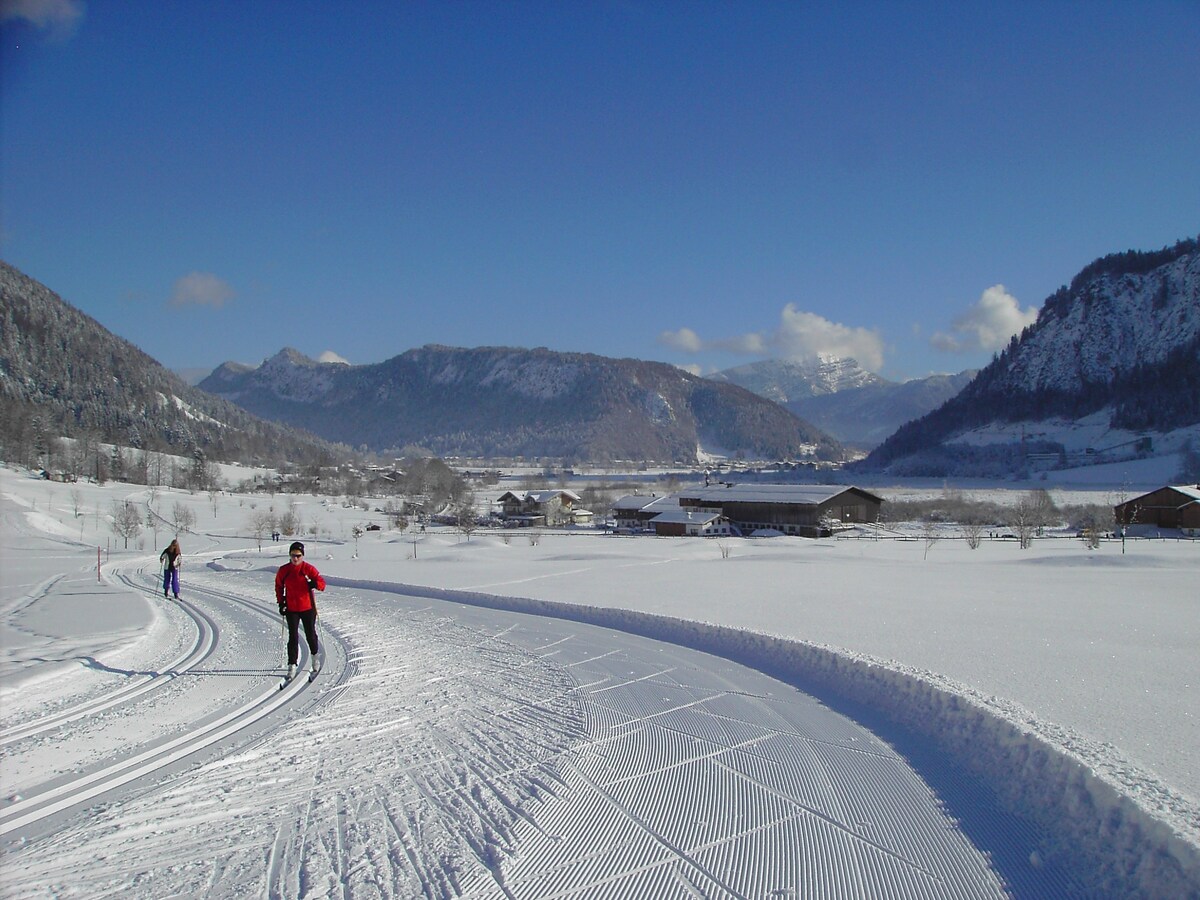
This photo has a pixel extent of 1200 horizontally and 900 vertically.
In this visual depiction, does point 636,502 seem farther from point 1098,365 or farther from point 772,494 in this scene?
point 1098,365

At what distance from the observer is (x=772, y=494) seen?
67312 mm

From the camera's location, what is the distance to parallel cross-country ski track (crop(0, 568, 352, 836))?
5305 millimetres

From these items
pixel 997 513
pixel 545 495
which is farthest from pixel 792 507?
pixel 545 495

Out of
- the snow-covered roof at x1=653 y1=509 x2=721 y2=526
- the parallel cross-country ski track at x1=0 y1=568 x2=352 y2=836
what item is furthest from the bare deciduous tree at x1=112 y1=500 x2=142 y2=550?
the parallel cross-country ski track at x1=0 y1=568 x2=352 y2=836

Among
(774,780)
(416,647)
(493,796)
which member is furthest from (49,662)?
(774,780)

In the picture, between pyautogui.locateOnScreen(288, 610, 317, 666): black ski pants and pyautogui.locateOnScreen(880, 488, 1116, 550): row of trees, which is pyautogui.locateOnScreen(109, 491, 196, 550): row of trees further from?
pyautogui.locateOnScreen(880, 488, 1116, 550): row of trees

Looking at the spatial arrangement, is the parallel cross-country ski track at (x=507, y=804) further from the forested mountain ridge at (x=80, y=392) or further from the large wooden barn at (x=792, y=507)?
the forested mountain ridge at (x=80, y=392)

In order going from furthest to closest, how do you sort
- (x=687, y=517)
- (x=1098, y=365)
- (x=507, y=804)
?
(x=1098, y=365) → (x=687, y=517) → (x=507, y=804)

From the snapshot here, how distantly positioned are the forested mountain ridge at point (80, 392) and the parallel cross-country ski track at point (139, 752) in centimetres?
10038

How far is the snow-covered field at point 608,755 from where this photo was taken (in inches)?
171

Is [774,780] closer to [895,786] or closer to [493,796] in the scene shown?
[895,786]

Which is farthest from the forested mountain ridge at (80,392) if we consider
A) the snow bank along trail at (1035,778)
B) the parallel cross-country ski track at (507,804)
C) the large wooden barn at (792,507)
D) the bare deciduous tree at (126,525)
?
the snow bank along trail at (1035,778)

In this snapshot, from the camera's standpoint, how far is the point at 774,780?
5766 millimetres

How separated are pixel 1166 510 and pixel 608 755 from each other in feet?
222
